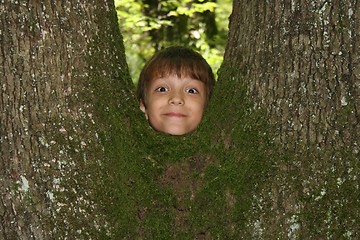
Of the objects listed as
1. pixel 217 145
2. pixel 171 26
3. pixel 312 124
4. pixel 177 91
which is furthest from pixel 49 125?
pixel 171 26

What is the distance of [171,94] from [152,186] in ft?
2.99

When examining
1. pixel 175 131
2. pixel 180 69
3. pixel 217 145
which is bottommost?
pixel 175 131

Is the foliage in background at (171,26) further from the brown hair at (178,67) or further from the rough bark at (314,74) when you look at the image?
the rough bark at (314,74)

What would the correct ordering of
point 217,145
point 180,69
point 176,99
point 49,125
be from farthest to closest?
point 180,69 → point 176,99 → point 217,145 → point 49,125

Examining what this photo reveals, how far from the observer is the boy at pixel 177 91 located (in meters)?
3.22

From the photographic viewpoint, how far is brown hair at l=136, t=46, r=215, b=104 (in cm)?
331

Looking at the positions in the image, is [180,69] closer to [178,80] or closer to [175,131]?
[178,80]

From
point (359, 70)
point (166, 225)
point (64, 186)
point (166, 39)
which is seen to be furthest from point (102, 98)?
point (166, 39)

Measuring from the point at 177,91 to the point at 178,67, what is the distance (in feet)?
0.53

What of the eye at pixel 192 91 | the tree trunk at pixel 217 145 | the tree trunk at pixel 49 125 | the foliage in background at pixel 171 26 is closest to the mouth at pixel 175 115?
the eye at pixel 192 91

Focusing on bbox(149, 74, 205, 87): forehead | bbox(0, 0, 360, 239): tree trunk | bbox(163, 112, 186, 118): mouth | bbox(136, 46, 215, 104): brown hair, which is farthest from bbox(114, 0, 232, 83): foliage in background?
bbox(0, 0, 360, 239): tree trunk

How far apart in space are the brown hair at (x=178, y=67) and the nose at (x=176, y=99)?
129mm

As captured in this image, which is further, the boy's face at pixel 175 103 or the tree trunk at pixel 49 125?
the boy's face at pixel 175 103

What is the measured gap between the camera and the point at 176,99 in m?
3.20
